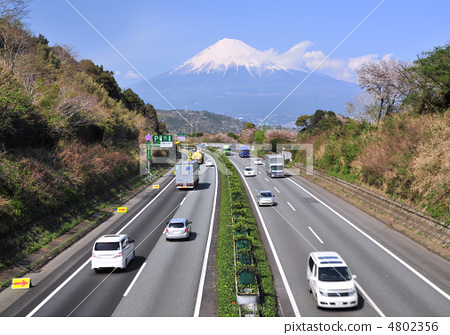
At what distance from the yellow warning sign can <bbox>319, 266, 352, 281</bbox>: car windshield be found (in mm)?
14043

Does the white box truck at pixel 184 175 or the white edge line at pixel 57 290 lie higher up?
the white box truck at pixel 184 175

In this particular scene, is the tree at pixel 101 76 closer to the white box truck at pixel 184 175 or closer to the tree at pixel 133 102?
the tree at pixel 133 102

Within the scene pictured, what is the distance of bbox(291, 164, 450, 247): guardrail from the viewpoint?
21628mm

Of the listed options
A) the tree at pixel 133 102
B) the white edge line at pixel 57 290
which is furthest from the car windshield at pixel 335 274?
the tree at pixel 133 102

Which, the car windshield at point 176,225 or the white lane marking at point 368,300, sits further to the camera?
the car windshield at point 176,225

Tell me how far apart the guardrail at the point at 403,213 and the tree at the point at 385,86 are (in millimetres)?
23695

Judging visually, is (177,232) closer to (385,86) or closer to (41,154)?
(41,154)

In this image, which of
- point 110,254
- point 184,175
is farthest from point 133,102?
point 110,254

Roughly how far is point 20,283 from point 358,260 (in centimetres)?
1789

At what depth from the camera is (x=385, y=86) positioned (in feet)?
188

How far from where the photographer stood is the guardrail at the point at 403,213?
21.6 metres

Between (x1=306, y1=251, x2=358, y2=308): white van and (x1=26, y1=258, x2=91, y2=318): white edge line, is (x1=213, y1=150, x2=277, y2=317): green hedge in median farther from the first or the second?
(x1=26, y1=258, x2=91, y2=318): white edge line

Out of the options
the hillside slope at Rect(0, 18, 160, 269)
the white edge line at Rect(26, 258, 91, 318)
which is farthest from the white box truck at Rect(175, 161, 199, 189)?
the white edge line at Rect(26, 258, 91, 318)

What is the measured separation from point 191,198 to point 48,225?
17.9 m
